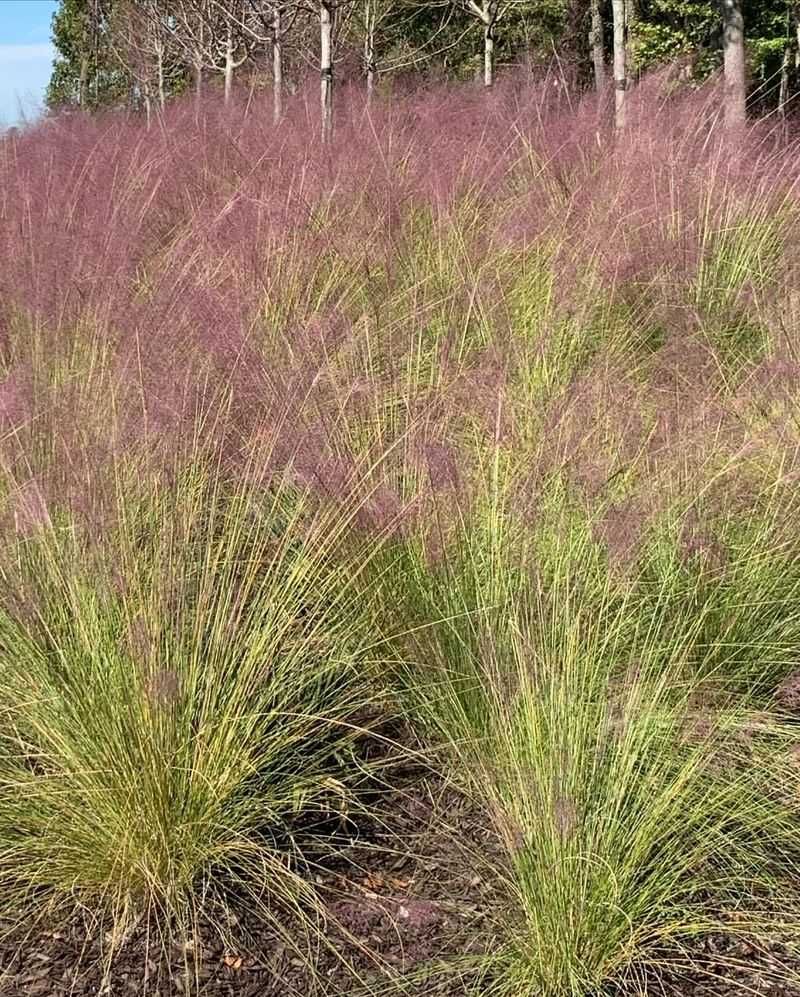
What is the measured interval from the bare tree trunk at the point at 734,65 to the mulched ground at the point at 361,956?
4.72 meters

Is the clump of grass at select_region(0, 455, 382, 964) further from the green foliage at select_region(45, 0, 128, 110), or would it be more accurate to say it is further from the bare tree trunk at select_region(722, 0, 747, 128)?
the green foliage at select_region(45, 0, 128, 110)

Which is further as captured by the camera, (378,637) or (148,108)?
(148,108)

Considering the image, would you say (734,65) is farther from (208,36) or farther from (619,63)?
(208,36)

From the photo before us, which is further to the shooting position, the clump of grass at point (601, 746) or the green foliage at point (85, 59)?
the green foliage at point (85, 59)

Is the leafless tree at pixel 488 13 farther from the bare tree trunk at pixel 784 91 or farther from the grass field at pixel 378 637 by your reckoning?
the grass field at pixel 378 637

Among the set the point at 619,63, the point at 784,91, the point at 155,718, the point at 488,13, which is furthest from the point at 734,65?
the point at 488,13

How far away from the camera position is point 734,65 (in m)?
6.28

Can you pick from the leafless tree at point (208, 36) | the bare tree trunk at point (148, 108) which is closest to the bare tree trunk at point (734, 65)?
the bare tree trunk at point (148, 108)

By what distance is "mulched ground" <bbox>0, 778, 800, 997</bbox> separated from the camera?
155cm

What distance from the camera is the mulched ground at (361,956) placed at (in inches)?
60.9

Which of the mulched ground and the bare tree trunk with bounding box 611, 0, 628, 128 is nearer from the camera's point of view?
the mulched ground

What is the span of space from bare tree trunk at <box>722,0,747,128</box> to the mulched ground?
186 inches

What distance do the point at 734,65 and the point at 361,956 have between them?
20.1 ft

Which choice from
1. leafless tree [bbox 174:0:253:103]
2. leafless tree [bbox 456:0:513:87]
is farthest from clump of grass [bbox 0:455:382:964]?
leafless tree [bbox 456:0:513:87]
